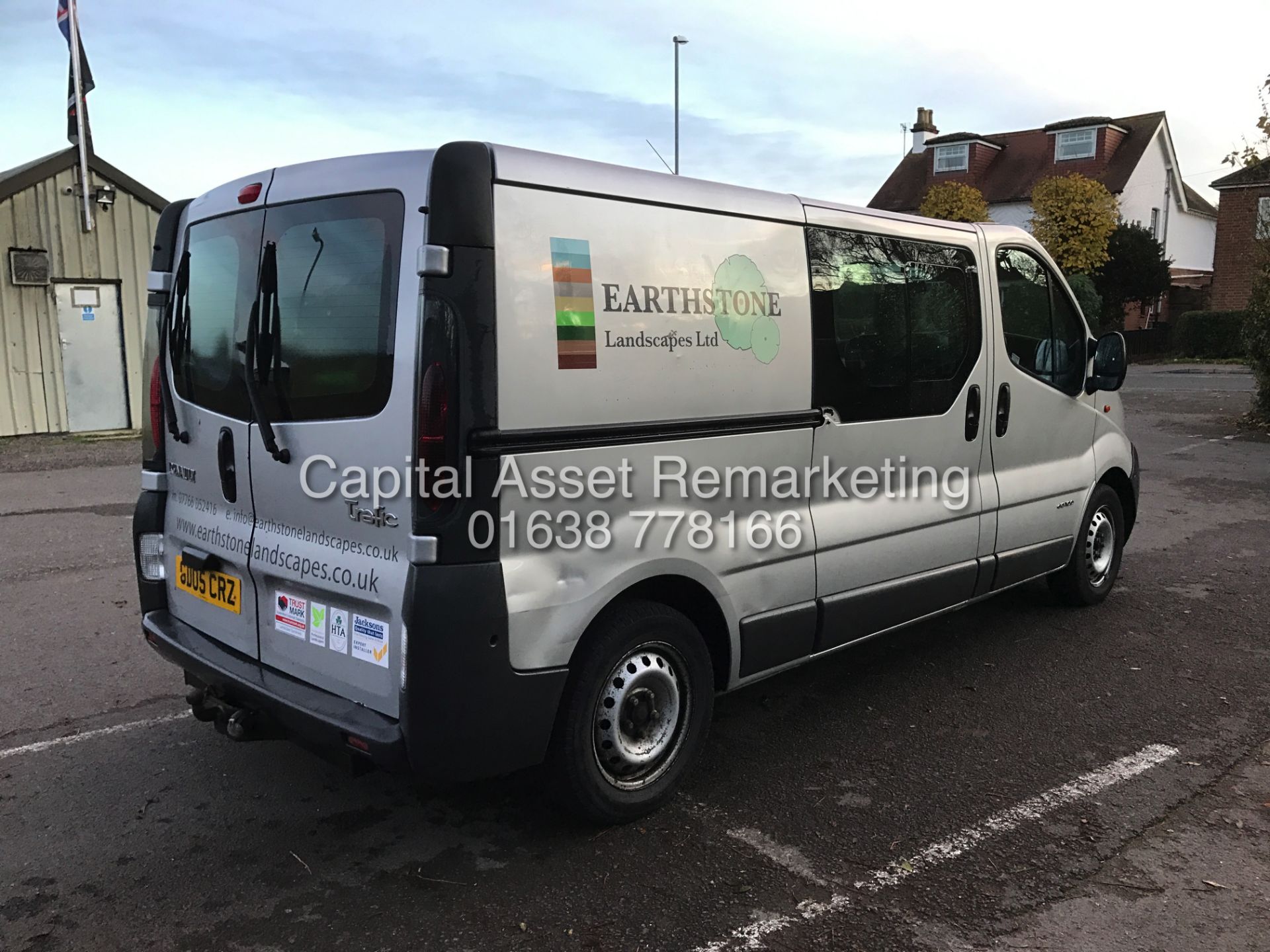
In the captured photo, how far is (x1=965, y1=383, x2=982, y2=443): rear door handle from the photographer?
483cm

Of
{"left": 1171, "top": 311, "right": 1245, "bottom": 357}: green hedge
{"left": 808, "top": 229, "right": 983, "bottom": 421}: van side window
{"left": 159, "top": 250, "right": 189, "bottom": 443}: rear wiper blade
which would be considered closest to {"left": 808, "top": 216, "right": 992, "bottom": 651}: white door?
{"left": 808, "top": 229, "right": 983, "bottom": 421}: van side window

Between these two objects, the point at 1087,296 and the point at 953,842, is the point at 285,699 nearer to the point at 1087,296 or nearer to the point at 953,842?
the point at 953,842

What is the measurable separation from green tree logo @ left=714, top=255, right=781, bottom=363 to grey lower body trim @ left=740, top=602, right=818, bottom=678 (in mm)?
1003

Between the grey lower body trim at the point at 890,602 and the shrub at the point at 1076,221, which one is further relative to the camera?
the shrub at the point at 1076,221

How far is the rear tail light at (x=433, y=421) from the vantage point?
2.87 m

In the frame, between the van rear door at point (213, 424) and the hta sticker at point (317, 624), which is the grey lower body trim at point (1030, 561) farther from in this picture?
the van rear door at point (213, 424)

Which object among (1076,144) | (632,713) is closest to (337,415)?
(632,713)

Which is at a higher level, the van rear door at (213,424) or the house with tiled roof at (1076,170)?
the house with tiled roof at (1076,170)

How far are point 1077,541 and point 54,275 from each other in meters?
14.1

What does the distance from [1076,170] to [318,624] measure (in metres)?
45.9

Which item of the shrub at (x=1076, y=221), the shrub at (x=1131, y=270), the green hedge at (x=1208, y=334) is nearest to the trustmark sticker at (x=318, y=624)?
the shrub at (x=1076, y=221)

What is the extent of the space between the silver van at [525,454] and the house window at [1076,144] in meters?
43.6

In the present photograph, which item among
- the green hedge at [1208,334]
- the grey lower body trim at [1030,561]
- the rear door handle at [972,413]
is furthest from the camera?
the green hedge at [1208,334]

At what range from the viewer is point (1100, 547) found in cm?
619
